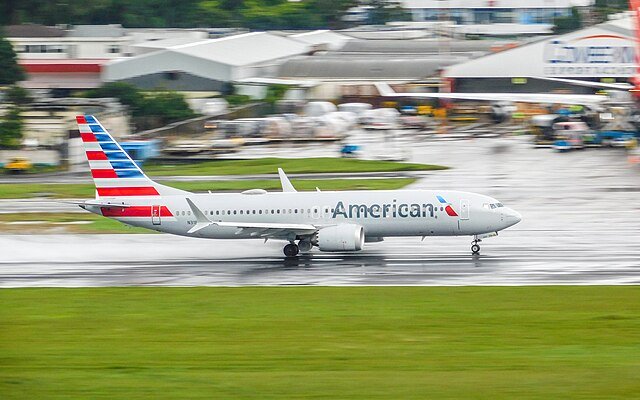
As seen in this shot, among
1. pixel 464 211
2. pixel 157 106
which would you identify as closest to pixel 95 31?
pixel 157 106

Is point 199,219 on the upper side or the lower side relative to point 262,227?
upper

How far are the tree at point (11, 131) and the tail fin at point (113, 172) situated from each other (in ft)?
146

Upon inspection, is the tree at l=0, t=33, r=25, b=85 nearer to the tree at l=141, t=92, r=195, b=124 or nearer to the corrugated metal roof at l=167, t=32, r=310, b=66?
the corrugated metal roof at l=167, t=32, r=310, b=66

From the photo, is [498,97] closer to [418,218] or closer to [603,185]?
[603,185]

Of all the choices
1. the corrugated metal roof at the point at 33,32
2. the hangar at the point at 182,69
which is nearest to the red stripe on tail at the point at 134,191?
the hangar at the point at 182,69

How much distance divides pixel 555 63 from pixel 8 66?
62.9 m

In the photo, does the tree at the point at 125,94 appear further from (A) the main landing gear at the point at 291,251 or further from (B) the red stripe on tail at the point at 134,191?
(A) the main landing gear at the point at 291,251

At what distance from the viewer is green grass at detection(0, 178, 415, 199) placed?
6606 cm

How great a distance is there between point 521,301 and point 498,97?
2542 inches

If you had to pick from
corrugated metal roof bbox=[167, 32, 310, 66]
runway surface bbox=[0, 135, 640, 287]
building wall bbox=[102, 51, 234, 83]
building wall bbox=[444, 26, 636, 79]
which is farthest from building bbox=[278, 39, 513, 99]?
runway surface bbox=[0, 135, 640, 287]

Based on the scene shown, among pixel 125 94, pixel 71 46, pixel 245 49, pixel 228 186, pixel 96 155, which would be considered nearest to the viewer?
pixel 96 155

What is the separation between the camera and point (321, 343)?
94.4 ft

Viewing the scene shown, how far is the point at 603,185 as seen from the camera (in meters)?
63.9

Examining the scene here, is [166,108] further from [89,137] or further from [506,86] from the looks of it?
[89,137]
